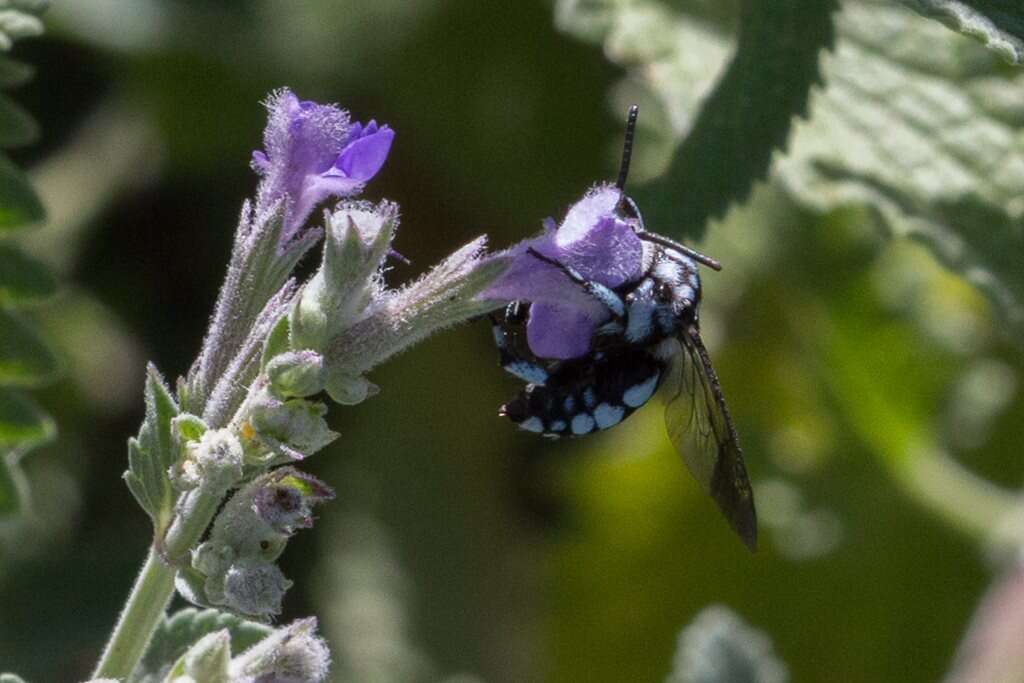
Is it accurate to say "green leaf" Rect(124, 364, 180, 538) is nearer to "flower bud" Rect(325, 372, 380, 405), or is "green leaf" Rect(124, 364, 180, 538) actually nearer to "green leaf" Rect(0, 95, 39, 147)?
"flower bud" Rect(325, 372, 380, 405)

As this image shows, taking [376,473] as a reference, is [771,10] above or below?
above

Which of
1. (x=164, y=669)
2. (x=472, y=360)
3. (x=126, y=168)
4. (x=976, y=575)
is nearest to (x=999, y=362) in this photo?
(x=976, y=575)

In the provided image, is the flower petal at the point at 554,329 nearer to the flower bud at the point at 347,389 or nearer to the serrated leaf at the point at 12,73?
the flower bud at the point at 347,389

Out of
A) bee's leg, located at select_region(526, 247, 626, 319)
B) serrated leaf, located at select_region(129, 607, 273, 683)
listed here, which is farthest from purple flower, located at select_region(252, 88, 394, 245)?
serrated leaf, located at select_region(129, 607, 273, 683)

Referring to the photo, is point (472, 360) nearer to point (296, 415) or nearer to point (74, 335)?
point (74, 335)

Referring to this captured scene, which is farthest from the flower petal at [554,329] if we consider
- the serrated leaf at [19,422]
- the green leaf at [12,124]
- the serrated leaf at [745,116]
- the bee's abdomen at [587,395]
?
the green leaf at [12,124]

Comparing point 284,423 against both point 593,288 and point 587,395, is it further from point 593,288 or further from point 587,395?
point 587,395

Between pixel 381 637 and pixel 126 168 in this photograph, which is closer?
pixel 381 637
